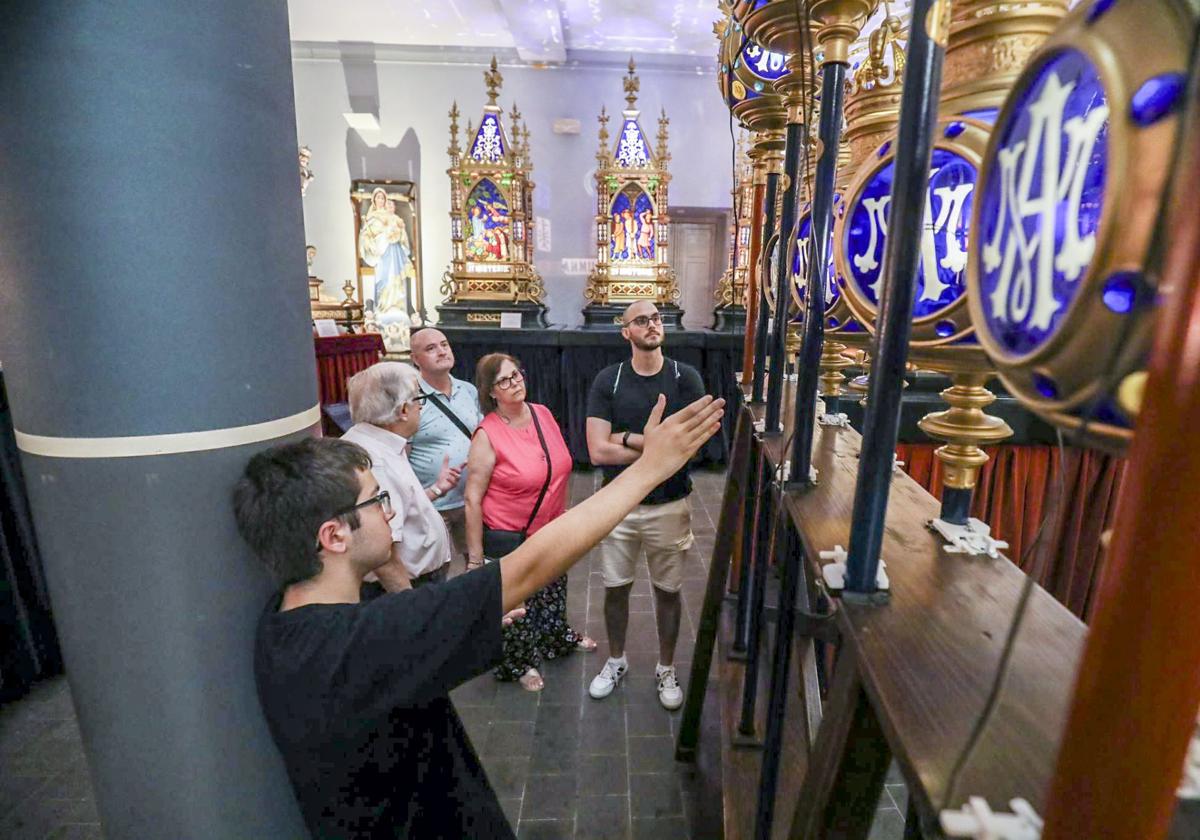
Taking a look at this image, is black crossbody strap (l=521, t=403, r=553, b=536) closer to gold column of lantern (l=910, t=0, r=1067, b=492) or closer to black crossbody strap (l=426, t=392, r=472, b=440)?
black crossbody strap (l=426, t=392, r=472, b=440)

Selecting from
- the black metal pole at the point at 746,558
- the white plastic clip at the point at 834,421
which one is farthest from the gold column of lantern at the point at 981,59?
the white plastic clip at the point at 834,421

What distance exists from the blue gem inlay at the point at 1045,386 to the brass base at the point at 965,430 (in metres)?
0.52

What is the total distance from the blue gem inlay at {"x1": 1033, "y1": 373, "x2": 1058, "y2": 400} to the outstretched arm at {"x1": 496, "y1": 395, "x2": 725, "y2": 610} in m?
0.85

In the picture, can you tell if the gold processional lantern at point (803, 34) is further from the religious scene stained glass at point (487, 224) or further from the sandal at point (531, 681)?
the religious scene stained glass at point (487, 224)

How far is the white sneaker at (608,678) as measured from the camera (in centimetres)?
276

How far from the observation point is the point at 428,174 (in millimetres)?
8594

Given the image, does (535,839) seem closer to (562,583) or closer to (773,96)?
(562,583)

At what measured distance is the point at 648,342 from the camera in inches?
101

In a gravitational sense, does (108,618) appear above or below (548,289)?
below

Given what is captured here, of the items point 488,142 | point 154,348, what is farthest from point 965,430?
point 488,142

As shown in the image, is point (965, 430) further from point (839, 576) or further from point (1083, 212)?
point (1083, 212)

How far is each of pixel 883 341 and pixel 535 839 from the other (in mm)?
2221

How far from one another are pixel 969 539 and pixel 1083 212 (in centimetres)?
58

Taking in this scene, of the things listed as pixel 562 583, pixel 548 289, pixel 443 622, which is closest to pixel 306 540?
pixel 443 622
